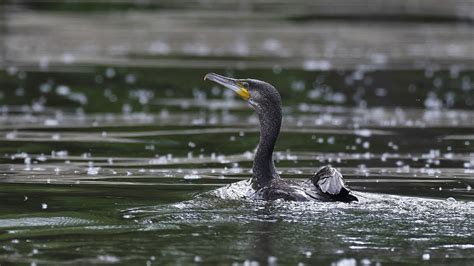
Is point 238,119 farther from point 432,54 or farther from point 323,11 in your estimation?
point 323,11

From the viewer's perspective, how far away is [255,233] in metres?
11.1

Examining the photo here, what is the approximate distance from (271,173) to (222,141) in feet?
17.3

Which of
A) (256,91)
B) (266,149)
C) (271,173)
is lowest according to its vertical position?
(271,173)

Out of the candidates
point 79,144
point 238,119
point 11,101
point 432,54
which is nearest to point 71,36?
point 432,54

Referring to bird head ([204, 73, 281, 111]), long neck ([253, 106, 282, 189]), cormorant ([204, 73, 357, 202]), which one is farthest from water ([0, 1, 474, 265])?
bird head ([204, 73, 281, 111])

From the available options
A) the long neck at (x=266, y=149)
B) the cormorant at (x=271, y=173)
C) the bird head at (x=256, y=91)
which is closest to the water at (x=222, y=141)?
the cormorant at (x=271, y=173)

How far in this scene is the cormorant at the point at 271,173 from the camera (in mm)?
12578

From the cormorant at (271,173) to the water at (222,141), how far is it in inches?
8.8

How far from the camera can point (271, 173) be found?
13641mm

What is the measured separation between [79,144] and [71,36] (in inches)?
716

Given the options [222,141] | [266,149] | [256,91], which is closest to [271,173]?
[266,149]

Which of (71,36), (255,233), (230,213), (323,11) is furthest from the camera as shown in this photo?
(323,11)

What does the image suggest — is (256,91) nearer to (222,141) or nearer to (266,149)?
(266,149)

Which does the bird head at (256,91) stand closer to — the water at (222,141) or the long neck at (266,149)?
the long neck at (266,149)
